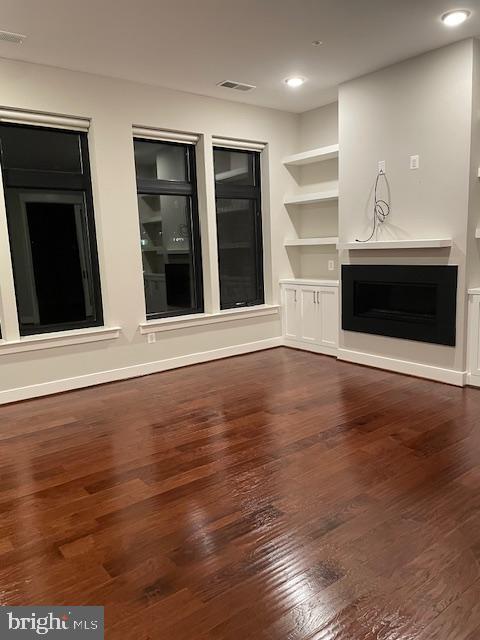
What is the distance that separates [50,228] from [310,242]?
2.84 meters

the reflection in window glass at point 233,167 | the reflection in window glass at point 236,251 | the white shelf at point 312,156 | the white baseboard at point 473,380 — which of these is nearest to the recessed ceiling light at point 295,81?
the white shelf at point 312,156

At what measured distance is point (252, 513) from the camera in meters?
2.37

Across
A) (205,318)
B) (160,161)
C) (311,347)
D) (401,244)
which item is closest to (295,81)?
(160,161)

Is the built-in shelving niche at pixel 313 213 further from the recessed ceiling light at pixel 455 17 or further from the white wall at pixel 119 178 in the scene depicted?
the recessed ceiling light at pixel 455 17

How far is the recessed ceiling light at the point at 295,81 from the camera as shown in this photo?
4617 mm

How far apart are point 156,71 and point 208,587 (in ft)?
13.7

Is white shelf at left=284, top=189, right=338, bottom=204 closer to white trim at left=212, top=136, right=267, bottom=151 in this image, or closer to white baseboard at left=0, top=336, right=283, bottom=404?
white trim at left=212, top=136, right=267, bottom=151

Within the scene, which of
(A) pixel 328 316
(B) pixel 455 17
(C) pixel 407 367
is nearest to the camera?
(B) pixel 455 17

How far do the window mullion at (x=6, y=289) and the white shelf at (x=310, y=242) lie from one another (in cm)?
317

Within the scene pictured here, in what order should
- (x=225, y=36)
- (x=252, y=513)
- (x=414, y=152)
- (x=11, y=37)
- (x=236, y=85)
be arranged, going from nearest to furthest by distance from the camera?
(x=252, y=513)
(x=11, y=37)
(x=225, y=36)
(x=414, y=152)
(x=236, y=85)

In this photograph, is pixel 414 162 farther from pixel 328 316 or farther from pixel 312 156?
pixel 328 316

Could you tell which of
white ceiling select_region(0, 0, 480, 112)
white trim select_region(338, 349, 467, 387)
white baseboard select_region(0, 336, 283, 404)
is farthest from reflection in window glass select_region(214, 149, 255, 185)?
white trim select_region(338, 349, 467, 387)

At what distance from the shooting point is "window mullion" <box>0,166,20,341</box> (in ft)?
13.3

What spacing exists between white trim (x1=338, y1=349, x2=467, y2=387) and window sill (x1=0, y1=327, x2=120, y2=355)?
246 cm
